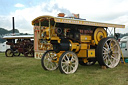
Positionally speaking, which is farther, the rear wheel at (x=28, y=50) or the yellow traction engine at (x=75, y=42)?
the rear wheel at (x=28, y=50)

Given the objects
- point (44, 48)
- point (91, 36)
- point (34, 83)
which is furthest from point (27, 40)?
point (34, 83)

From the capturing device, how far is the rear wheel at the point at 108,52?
22.3ft

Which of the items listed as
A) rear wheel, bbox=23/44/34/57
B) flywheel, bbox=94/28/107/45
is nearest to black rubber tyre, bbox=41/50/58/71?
flywheel, bbox=94/28/107/45

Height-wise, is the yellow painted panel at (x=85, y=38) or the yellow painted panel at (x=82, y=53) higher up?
the yellow painted panel at (x=85, y=38)

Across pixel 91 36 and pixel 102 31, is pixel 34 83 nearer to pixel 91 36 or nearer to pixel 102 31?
pixel 91 36

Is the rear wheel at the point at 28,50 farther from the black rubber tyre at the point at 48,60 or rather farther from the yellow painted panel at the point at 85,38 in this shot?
the yellow painted panel at the point at 85,38

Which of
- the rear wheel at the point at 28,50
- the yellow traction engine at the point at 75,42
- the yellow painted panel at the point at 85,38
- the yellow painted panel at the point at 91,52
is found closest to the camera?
the yellow traction engine at the point at 75,42

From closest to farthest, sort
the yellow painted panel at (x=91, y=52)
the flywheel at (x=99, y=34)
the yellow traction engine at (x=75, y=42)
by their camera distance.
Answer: the yellow traction engine at (x=75, y=42) < the yellow painted panel at (x=91, y=52) < the flywheel at (x=99, y=34)

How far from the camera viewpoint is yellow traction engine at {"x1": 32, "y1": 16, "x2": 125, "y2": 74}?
20.8 ft

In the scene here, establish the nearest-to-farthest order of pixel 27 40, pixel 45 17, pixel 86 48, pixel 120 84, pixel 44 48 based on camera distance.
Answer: pixel 120 84 < pixel 45 17 < pixel 86 48 < pixel 44 48 < pixel 27 40

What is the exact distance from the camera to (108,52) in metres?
7.16

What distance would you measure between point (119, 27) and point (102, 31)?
97 cm

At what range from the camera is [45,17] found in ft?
20.4

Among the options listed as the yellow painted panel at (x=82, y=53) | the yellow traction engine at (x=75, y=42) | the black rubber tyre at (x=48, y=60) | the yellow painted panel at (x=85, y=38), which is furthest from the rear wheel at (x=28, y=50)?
the yellow painted panel at (x=82, y=53)
